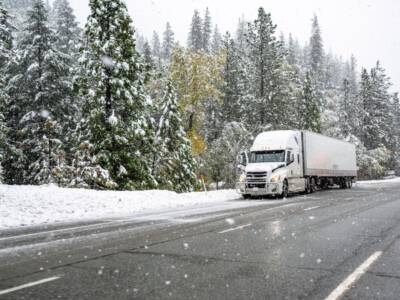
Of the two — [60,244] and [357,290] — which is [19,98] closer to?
[60,244]

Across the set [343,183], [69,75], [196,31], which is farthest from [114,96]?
[196,31]

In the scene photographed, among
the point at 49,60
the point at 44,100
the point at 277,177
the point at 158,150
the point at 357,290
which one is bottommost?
the point at 357,290

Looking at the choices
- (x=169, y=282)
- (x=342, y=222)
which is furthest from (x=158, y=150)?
(x=169, y=282)

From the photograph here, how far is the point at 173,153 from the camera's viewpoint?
36875 mm

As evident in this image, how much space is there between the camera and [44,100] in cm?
3784

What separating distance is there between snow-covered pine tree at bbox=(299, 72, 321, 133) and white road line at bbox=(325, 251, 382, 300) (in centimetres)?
5116

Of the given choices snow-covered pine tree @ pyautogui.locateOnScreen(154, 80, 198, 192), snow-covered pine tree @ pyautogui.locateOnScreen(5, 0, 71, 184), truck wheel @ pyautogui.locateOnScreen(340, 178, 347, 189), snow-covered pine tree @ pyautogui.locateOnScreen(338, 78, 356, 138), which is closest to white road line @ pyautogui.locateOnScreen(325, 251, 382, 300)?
snow-covered pine tree @ pyautogui.locateOnScreen(154, 80, 198, 192)

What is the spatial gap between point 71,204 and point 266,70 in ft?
108

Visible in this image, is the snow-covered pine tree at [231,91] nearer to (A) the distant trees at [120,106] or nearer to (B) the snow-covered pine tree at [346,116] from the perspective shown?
(A) the distant trees at [120,106]

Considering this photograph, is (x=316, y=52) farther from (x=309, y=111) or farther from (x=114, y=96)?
(x=114, y=96)

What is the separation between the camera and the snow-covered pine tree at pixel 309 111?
58188mm

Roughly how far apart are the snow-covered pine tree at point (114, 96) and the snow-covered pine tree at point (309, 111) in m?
33.0

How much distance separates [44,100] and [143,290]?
34774 mm

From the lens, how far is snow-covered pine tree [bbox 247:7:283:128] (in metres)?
47.1
